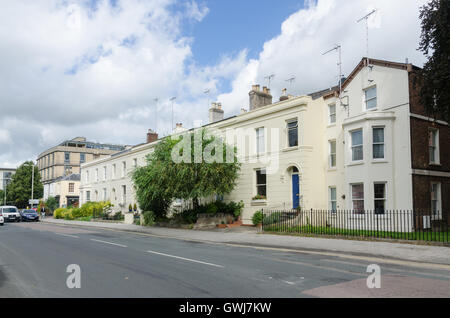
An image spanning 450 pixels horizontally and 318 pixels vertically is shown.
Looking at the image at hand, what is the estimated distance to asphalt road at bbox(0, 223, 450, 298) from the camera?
7.31 meters

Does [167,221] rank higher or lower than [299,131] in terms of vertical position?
lower

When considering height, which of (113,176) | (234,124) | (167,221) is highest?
(234,124)

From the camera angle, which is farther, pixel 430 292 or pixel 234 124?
pixel 234 124

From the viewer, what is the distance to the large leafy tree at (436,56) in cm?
1623

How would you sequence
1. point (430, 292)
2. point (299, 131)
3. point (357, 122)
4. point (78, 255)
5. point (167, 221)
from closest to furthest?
point (430, 292), point (78, 255), point (357, 122), point (299, 131), point (167, 221)

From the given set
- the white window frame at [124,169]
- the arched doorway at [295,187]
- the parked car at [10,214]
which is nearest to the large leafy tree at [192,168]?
the arched doorway at [295,187]

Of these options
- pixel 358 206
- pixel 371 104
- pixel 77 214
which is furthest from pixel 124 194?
pixel 371 104

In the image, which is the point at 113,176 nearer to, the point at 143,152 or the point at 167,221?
the point at 143,152

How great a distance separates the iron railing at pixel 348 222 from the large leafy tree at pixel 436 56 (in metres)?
5.22

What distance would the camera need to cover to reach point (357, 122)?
70.5ft

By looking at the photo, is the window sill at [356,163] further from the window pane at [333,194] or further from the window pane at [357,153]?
the window pane at [333,194]

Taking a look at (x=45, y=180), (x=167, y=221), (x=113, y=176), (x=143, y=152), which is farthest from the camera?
(x=45, y=180)
